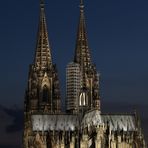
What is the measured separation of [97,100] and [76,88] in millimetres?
3674

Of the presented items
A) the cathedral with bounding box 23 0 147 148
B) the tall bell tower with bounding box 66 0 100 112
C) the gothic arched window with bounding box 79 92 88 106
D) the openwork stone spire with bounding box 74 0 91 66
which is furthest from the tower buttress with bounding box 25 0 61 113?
the openwork stone spire with bounding box 74 0 91 66

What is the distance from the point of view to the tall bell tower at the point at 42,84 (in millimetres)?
114562

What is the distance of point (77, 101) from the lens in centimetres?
11856

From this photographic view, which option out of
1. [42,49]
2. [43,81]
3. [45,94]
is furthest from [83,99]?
[42,49]

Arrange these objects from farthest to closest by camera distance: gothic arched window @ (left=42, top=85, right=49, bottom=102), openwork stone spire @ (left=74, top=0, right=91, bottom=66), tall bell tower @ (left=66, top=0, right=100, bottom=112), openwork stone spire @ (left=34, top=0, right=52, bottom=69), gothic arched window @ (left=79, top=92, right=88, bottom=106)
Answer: openwork stone spire @ (left=74, top=0, right=91, bottom=66) → tall bell tower @ (left=66, top=0, right=100, bottom=112) → openwork stone spire @ (left=34, top=0, right=52, bottom=69) → gothic arched window @ (left=79, top=92, right=88, bottom=106) → gothic arched window @ (left=42, top=85, right=49, bottom=102)

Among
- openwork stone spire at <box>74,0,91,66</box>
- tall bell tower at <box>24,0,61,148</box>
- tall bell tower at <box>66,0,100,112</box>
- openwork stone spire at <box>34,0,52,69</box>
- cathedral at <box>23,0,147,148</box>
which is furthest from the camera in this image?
openwork stone spire at <box>74,0,91,66</box>

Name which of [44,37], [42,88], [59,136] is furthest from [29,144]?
[44,37]

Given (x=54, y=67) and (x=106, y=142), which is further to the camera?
(x=54, y=67)

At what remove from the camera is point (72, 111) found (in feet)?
390

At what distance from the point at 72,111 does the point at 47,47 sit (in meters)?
9.97

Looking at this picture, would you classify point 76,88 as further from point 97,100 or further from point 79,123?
point 79,123

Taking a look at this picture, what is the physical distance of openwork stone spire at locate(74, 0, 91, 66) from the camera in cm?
12100

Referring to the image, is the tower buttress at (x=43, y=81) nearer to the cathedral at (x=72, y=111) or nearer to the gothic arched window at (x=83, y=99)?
the cathedral at (x=72, y=111)

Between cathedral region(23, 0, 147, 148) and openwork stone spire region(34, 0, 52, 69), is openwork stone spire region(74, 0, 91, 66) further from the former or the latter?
openwork stone spire region(34, 0, 52, 69)
